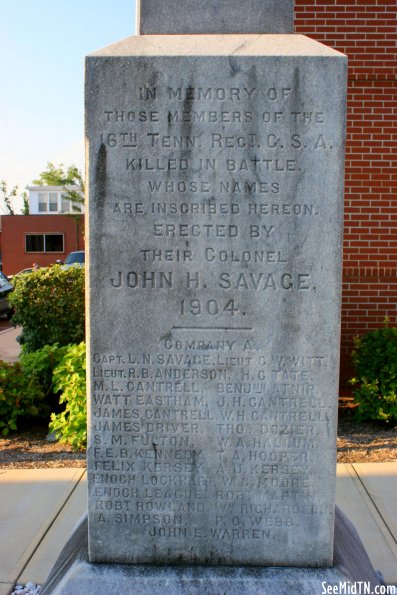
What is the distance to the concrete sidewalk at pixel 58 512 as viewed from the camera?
3.56 meters

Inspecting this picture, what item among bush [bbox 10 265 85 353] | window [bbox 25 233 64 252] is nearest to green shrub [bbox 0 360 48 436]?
bush [bbox 10 265 85 353]

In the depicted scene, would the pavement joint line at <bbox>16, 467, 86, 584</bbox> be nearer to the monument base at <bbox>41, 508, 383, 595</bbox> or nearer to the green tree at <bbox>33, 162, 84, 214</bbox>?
the monument base at <bbox>41, 508, 383, 595</bbox>

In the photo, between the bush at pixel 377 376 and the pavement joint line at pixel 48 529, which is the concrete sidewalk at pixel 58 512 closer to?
the pavement joint line at pixel 48 529

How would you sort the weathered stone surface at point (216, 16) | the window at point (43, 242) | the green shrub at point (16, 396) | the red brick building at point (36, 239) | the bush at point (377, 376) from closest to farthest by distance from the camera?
the weathered stone surface at point (216, 16), the bush at point (377, 376), the green shrub at point (16, 396), the red brick building at point (36, 239), the window at point (43, 242)

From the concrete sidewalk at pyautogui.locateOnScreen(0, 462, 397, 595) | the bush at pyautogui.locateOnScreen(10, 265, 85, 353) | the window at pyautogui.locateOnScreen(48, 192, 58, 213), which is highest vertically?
the window at pyautogui.locateOnScreen(48, 192, 58, 213)

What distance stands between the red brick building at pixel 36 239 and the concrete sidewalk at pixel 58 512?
34788 mm

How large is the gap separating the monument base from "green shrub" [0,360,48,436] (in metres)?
Answer: 4.01

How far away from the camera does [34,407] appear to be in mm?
6535

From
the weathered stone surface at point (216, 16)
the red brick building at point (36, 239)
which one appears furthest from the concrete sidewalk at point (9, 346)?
the red brick building at point (36, 239)

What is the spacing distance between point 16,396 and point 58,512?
8.34 feet

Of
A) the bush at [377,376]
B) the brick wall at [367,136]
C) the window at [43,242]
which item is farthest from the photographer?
the window at [43,242]

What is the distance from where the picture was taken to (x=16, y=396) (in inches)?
256

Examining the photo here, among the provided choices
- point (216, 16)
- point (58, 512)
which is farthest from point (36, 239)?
point (216, 16)

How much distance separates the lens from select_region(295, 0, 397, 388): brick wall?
683 cm
